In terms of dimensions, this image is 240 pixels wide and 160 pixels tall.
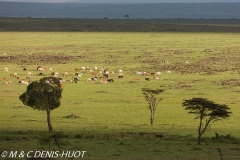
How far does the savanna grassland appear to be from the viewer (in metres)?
18.8

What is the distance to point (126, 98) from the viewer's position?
31.4 m

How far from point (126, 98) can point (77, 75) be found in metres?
9.91

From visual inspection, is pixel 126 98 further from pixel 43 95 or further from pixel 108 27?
pixel 108 27

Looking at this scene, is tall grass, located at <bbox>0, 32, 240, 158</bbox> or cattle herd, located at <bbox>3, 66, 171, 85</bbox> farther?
cattle herd, located at <bbox>3, 66, 171, 85</bbox>

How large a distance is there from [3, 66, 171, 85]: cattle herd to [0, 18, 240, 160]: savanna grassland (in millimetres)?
316

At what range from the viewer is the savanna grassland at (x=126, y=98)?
18.8m

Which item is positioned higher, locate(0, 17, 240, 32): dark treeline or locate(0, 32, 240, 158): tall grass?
locate(0, 17, 240, 32): dark treeline

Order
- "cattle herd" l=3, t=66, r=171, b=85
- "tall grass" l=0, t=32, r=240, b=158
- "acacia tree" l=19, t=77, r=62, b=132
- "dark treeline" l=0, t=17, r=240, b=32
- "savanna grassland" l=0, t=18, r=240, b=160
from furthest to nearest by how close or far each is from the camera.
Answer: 1. "dark treeline" l=0, t=17, r=240, b=32
2. "cattle herd" l=3, t=66, r=171, b=85
3. "tall grass" l=0, t=32, r=240, b=158
4. "acacia tree" l=19, t=77, r=62, b=132
5. "savanna grassland" l=0, t=18, r=240, b=160

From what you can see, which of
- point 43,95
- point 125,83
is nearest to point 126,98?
point 125,83

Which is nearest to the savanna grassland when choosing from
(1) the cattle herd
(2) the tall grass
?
(2) the tall grass

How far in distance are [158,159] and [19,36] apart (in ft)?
206

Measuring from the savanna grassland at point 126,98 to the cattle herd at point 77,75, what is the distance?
12.5 inches

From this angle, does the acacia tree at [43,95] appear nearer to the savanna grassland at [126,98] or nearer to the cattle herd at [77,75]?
the savanna grassland at [126,98]

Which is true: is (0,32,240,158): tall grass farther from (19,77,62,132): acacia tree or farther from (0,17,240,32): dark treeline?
(0,17,240,32): dark treeline
